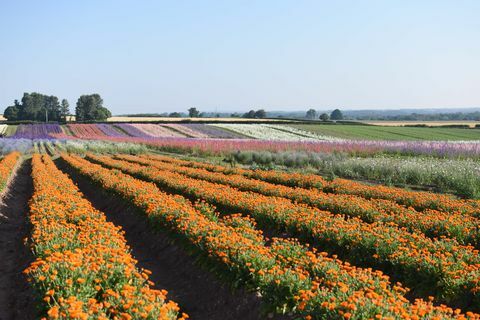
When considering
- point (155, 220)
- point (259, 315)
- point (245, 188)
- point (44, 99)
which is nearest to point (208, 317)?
point (259, 315)

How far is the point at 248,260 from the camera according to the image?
8.59 metres

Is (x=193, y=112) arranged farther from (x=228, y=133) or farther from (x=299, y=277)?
(x=299, y=277)

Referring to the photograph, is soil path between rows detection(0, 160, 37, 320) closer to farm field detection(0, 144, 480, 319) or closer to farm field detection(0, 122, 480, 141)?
farm field detection(0, 144, 480, 319)


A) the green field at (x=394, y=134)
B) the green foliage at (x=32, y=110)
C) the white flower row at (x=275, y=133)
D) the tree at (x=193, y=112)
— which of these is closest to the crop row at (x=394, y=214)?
the white flower row at (x=275, y=133)

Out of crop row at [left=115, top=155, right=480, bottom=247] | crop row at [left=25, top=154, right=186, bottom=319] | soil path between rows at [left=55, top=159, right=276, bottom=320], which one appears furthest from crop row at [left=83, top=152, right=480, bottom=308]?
crop row at [left=25, top=154, right=186, bottom=319]

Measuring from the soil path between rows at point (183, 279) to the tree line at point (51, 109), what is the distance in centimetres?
10527

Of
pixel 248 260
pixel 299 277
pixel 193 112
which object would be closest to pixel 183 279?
pixel 248 260

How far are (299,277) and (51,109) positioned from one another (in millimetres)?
143220

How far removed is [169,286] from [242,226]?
2.34 meters

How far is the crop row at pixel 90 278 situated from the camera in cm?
603

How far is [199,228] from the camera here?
1095cm

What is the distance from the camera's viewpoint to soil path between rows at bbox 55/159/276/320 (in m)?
8.60

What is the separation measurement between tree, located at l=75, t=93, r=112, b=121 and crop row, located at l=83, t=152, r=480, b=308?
359ft

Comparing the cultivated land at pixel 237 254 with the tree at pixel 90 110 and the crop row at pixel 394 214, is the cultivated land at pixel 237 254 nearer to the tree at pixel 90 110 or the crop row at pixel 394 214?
the crop row at pixel 394 214
